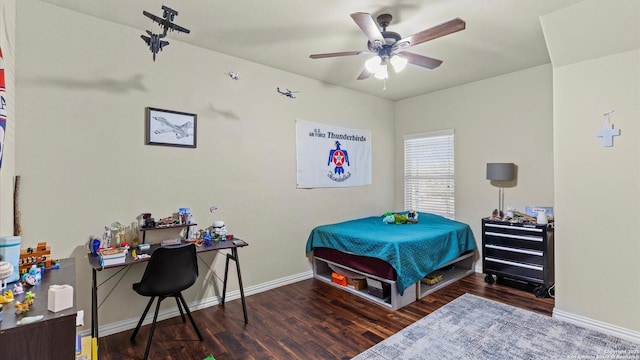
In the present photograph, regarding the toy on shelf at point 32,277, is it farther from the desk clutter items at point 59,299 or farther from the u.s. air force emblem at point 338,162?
the u.s. air force emblem at point 338,162

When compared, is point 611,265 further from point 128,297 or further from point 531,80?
point 128,297

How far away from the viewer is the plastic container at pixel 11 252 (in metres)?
1.46

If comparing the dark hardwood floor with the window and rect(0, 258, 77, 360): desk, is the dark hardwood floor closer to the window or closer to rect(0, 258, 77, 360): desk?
rect(0, 258, 77, 360): desk

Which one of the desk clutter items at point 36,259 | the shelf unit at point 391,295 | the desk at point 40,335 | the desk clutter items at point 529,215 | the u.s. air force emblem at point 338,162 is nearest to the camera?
the desk at point 40,335

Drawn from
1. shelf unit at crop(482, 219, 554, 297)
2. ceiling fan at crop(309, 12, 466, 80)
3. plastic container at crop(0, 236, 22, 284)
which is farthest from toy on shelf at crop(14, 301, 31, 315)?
shelf unit at crop(482, 219, 554, 297)

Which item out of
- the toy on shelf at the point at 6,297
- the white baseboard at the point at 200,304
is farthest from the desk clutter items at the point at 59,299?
the white baseboard at the point at 200,304

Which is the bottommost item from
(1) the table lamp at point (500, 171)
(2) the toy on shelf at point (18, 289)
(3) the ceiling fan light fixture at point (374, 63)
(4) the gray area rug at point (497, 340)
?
(4) the gray area rug at point (497, 340)

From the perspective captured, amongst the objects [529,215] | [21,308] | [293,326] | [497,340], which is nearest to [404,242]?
[497,340]

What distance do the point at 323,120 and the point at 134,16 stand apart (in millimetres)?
2359

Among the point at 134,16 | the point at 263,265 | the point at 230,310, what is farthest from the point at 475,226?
the point at 134,16

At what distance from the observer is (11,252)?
1494mm

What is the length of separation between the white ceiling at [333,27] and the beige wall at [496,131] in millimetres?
351

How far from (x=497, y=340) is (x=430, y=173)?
8.92 feet

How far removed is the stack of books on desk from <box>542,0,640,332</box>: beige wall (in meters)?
3.67
